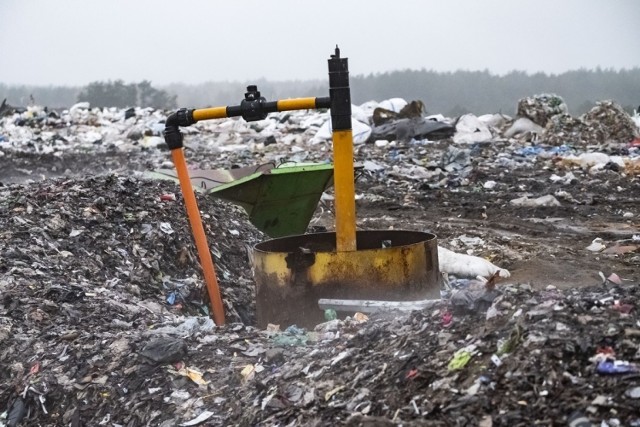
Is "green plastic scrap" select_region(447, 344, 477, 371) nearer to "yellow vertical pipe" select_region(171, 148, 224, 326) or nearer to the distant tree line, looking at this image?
"yellow vertical pipe" select_region(171, 148, 224, 326)

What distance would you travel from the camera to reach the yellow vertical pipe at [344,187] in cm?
343

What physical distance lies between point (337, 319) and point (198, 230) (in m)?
1.01

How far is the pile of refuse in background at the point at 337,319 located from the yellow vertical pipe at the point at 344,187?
0.36 meters

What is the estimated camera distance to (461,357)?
7.16 ft

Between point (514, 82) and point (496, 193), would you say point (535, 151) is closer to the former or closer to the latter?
point (496, 193)

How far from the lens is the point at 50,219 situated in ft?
15.1

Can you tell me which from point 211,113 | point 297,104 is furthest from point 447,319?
point 211,113

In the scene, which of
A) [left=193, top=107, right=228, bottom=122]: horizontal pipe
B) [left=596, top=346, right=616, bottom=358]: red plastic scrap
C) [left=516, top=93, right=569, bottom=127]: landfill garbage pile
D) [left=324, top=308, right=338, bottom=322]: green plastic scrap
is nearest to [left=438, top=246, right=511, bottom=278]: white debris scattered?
[left=324, top=308, right=338, bottom=322]: green plastic scrap

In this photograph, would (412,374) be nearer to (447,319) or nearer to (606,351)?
(447,319)

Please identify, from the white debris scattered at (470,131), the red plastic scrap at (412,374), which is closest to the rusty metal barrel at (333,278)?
the red plastic scrap at (412,374)

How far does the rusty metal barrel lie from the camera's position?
3406 mm

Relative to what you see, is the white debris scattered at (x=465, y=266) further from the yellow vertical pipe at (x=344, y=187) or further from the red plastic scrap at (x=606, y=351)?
the red plastic scrap at (x=606, y=351)

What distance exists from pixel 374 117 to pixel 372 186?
4.54 meters

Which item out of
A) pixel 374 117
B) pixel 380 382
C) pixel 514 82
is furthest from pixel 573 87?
pixel 380 382
